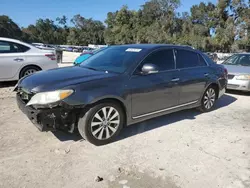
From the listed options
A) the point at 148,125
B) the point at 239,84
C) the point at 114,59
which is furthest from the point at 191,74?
the point at 239,84

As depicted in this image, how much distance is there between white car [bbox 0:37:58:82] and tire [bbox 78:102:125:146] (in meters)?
4.49

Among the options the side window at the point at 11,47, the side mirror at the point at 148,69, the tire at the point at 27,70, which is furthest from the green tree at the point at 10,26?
the side mirror at the point at 148,69

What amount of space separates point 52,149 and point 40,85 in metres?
0.98

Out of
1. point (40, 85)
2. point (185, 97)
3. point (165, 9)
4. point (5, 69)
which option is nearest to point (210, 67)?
point (185, 97)

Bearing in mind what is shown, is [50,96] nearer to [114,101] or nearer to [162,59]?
[114,101]

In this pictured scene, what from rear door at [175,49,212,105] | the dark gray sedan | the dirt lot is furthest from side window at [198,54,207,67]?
the dirt lot

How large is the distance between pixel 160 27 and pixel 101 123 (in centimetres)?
5923

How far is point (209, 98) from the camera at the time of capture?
5.71m

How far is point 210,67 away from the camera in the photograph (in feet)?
18.5

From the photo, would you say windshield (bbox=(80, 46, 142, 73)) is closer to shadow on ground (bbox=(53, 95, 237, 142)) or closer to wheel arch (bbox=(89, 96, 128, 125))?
wheel arch (bbox=(89, 96, 128, 125))

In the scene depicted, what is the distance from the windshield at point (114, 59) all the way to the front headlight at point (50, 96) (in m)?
1.01

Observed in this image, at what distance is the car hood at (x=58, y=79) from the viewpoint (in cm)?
346

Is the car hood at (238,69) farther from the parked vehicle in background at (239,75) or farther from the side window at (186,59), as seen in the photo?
the side window at (186,59)

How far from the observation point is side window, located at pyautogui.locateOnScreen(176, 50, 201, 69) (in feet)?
16.0
